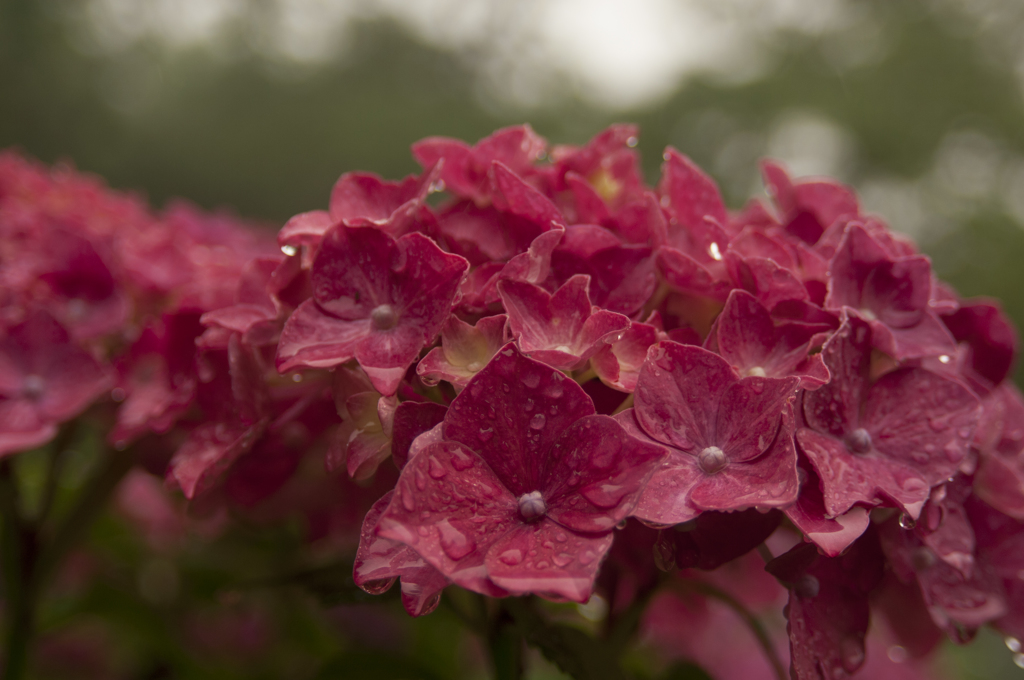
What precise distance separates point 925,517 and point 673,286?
221 millimetres

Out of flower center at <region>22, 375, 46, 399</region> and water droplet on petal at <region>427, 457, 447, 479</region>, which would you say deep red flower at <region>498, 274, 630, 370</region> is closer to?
water droplet on petal at <region>427, 457, 447, 479</region>

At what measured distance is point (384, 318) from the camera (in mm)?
476

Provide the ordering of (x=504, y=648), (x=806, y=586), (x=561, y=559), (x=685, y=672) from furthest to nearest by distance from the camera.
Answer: (x=685, y=672), (x=504, y=648), (x=806, y=586), (x=561, y=559)

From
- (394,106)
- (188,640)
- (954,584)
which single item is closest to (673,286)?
(954,584)

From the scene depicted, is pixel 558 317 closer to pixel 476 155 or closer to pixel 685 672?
pixel 476 155

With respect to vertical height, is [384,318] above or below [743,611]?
above

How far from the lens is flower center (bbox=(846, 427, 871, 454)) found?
45cm

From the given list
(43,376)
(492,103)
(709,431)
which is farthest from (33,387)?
(492,103)

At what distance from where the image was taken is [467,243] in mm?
521

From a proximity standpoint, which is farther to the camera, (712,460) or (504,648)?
(504,648)

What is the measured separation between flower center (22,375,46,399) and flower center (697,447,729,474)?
594 mm

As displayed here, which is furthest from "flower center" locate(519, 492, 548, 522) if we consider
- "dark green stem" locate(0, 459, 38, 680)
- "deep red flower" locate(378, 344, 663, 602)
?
"dark green stem" locate(0, 459, 38, 680)

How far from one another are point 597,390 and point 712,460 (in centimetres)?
9

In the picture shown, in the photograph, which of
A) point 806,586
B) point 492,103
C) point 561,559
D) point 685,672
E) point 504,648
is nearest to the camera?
point 561,559
